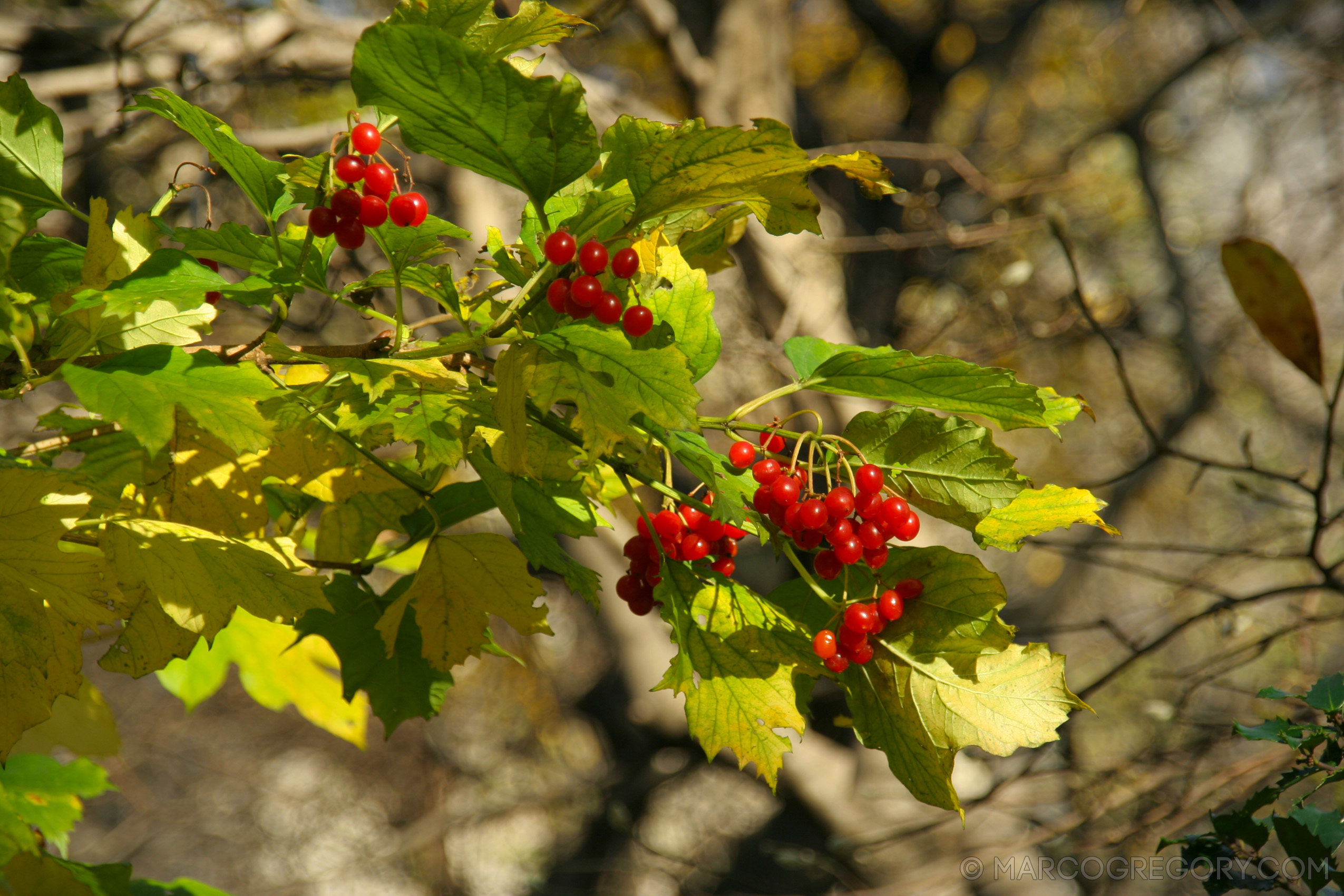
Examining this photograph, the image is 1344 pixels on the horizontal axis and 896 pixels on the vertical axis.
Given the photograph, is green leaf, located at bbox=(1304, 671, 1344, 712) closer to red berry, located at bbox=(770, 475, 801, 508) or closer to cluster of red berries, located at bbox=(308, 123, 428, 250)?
red berry, located at bbox=(770, 475, 801, 508)

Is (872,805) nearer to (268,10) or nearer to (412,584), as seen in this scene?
(412,584)

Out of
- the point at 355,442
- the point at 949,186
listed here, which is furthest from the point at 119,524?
the point at 949,186

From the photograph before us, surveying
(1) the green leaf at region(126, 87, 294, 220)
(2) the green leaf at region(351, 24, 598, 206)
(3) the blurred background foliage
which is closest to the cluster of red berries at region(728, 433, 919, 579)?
(2) the green leaf at region(351, 24, 598, 206)

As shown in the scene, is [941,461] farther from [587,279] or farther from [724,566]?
[587,279]

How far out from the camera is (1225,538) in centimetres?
425

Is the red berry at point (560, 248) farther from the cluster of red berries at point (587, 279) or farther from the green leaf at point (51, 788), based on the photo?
the green leaf at point (51, 788)

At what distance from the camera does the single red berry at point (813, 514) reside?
1.69 ft

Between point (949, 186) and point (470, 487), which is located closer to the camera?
point (470, 487)

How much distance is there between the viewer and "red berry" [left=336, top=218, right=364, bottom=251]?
508 mm

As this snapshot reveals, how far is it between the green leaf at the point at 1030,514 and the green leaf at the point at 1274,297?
0.90 feet

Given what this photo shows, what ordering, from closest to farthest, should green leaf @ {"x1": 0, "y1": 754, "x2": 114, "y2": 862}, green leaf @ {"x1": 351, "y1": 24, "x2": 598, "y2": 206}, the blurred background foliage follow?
1. green leaf @ {"x1": 351, "y1": 24, "x2": 598, "y2": 206}
2. green leaf @ {"x1": 0, "y1": 754, "x2": 114, "y2": 862}
3. the blurred background foliage

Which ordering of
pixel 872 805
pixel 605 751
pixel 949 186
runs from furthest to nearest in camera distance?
1. pixel 949 186
2. pixel 605 751
3. pixel 872 805

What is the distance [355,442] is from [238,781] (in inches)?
222

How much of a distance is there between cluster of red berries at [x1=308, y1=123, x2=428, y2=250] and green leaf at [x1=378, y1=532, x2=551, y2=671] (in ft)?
0.75
